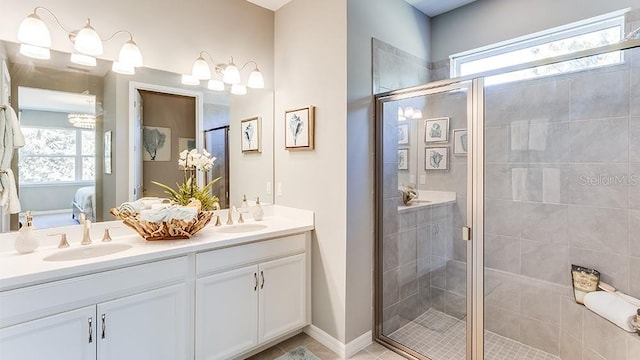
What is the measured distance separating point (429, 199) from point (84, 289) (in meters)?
2.25

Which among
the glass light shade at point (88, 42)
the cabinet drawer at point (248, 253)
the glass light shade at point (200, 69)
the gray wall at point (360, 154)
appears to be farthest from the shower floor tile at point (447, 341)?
the glass light shade at point (88, 42)

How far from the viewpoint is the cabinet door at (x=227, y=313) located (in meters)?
1.96

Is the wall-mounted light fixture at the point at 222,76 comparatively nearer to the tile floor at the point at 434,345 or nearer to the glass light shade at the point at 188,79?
the glass light shade at the point at 188,79

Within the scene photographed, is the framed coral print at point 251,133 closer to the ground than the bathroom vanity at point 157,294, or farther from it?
farther from it

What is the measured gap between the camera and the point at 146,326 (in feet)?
5.76

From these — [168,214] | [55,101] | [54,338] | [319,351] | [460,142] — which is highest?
[55,101]

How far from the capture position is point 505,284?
2.50m

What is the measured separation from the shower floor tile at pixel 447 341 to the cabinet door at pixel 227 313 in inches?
44.7

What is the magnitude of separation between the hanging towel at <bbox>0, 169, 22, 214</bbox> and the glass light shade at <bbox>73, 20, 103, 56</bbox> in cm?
80

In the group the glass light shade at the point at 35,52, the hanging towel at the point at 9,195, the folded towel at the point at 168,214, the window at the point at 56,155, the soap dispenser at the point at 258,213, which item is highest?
the glass light shade at the point at 35,52

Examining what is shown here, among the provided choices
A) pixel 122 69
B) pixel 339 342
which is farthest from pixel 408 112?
pixel 122 69

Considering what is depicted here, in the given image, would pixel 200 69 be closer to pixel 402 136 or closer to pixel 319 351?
pixel 402 136

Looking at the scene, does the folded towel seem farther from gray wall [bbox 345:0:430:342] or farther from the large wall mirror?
gray wall [bbox 345:0:430:342]

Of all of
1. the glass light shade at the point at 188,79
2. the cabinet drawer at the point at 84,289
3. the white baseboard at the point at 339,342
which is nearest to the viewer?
the cabinet drawer at the point at 84,289
